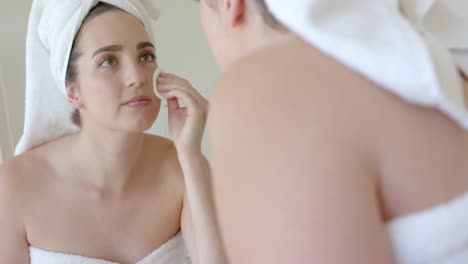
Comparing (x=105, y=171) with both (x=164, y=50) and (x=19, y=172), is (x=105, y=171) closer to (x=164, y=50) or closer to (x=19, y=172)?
(x=19, y=172)

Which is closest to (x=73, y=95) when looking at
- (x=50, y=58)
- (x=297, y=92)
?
(x=50, y=58)

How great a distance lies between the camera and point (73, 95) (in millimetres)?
1087

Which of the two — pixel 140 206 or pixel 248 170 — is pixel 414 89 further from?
pixel 140 206

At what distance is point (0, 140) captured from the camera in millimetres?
1477

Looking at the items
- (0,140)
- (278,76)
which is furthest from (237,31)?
(0,140)

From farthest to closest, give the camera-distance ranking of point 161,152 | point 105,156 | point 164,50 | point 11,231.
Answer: point 164,50 < point 161,152 < point 105,156 < point 11,231

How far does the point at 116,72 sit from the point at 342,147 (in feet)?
2.42

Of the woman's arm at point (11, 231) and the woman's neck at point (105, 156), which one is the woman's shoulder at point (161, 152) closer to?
the woman's neck at point (105, 156)

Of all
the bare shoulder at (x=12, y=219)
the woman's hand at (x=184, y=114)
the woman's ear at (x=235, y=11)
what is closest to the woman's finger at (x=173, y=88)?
the woman's hand at (x=184, y=114)

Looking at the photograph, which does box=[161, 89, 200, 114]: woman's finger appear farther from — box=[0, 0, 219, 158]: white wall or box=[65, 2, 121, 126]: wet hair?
box=[0, 0, 219, 158]: white wall

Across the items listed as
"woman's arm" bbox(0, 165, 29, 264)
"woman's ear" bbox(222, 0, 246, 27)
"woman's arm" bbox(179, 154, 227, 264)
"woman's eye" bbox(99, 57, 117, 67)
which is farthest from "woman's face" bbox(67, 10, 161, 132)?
"woman's ear" bbox(222, 0, 246, 27)

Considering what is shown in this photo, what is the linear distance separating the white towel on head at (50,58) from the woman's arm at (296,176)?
0.71 metres

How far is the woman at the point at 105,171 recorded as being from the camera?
1.02 m

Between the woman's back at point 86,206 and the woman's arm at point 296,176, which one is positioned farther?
the woman's back at point 86,206
